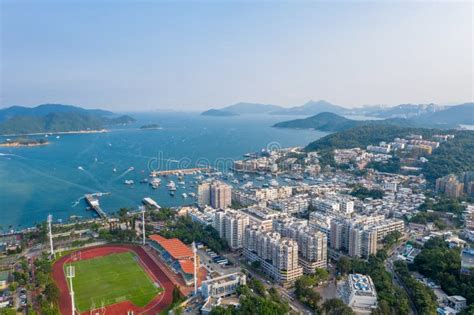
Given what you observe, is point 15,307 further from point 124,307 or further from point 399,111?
point 399,111

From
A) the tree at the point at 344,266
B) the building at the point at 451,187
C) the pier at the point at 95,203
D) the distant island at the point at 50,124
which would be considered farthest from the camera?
the distant island at the point at 50,124

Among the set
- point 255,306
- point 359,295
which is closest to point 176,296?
point 255,306

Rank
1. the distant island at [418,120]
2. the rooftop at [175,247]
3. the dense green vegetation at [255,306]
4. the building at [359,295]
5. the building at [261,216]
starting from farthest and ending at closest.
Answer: the distant island at [418,120], the building at [261,216], the rooftop at [175,247], the building at [359,295], the dense green vegetation at [255,306]

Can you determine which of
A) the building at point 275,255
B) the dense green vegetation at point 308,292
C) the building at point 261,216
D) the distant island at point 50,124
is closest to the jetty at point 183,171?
the building at point 261,216

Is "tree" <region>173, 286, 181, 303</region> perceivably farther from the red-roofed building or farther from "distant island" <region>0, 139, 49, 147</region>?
"distant island" <region>0, 139, 49, 147</region>

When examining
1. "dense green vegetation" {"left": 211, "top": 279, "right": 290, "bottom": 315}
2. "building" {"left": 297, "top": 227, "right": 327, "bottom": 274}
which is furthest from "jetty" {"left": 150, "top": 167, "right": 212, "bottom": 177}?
"dense green vegetation" {"left": 211, "top": 279, "right": 290, "bottom": 315}

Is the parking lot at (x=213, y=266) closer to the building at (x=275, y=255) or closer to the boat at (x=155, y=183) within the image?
the building at (x=275, y=255)
